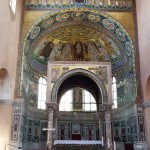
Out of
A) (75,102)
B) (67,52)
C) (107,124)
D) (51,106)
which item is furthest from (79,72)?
(75,102)

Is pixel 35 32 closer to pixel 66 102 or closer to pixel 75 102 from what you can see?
pixel 66 102

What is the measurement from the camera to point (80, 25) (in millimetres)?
19297

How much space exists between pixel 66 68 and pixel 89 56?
4340 mm

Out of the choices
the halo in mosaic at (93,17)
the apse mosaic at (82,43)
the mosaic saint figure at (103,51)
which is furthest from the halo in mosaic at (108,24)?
the mosaic saint figure at (103,51)

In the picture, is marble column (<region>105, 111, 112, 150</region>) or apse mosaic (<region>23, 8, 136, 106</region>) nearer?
marble column (<region>105, 111, 112, 150</region>)

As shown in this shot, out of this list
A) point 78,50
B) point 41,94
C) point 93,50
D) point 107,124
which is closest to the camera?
point 107,124

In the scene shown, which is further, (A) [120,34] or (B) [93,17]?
(B) [93,17]

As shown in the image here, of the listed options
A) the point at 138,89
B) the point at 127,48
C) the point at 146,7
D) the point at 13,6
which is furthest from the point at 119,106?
the point at 13,6

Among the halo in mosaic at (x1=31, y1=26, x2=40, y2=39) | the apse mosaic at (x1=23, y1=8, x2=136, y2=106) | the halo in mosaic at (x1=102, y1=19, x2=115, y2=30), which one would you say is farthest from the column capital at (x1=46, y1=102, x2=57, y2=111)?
the halo in mosaic at (x1=102, y1=19, x2=115, y2=30)

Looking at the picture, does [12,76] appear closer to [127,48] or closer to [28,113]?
[28,113]

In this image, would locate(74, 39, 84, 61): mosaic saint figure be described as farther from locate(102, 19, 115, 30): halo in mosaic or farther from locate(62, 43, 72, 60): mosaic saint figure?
locate(102, 19, 115, 30): halo in mosaic

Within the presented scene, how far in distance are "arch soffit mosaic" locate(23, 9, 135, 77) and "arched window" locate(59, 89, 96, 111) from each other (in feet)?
14.1

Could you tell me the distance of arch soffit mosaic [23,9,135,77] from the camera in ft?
57.2

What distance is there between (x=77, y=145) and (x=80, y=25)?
9.31 metres
